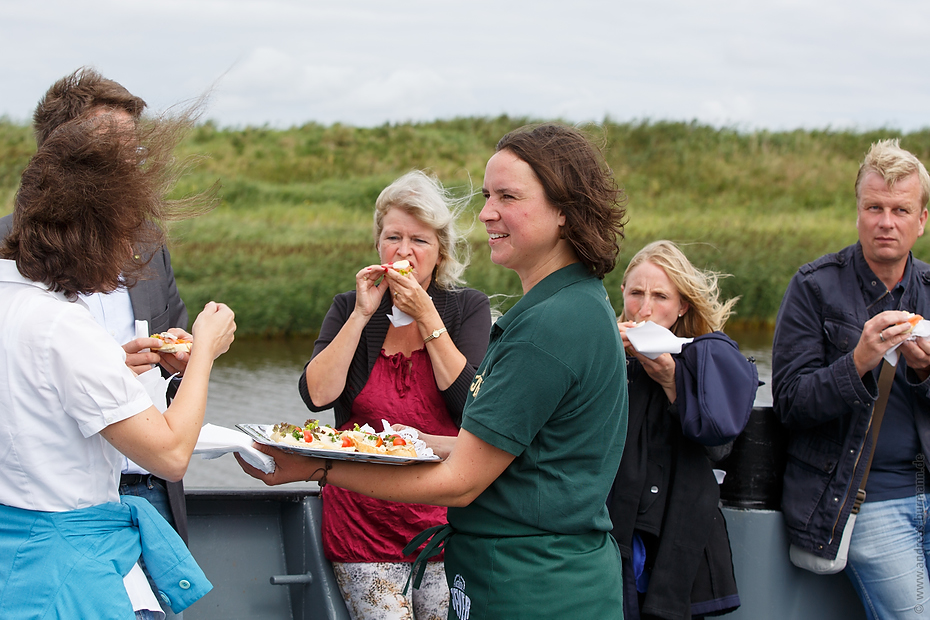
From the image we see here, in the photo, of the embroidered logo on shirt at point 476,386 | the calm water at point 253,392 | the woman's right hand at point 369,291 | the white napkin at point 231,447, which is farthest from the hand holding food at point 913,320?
the calm water at point 253,392

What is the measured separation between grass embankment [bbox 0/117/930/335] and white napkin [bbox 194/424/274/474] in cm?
1399

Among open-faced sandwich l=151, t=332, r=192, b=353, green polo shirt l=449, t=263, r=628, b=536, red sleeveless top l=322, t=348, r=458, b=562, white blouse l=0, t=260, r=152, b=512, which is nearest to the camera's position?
white blouse l=0, t=260, r=152, b=512

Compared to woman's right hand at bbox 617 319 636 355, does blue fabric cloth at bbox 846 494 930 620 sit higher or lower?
lower

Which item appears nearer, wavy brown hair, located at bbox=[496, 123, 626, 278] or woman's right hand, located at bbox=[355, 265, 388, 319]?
wavy brown hair, located at bbox=[496, 123, 626, 278]

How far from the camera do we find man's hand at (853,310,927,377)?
2943 mm

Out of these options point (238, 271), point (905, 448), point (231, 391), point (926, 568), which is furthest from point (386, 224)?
point (238, 271)

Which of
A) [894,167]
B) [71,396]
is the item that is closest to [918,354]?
[894,167]

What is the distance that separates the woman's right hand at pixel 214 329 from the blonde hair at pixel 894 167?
2460mm

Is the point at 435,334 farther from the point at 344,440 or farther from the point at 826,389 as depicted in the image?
the point at 826,389

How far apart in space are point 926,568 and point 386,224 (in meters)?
2.41

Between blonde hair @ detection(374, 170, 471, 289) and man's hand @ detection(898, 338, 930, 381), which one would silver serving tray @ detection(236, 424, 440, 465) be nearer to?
blonde hair @ detection(374, 170, 471, 289)

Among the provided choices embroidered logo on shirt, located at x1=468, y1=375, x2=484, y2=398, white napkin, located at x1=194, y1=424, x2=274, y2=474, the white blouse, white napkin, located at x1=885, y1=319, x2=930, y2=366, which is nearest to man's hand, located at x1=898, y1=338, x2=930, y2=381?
white napkin, located at x1=885, y1=319, x2=930, y2=366

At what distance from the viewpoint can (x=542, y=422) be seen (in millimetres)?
1923

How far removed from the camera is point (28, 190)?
188cm
